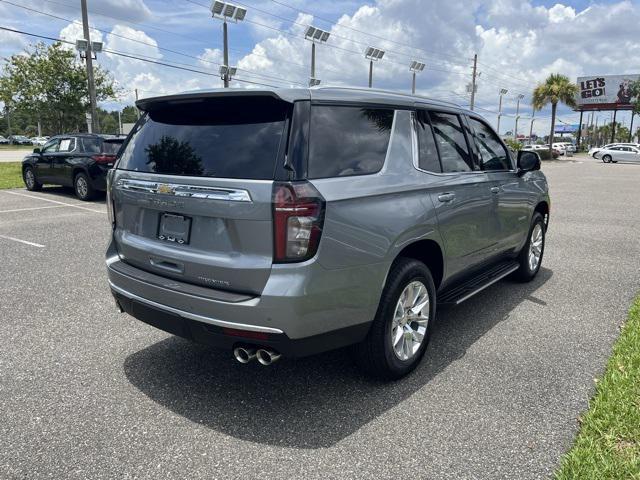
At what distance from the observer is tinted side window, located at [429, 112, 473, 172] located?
3.97m

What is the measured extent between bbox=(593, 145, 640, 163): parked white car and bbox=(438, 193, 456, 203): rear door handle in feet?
159

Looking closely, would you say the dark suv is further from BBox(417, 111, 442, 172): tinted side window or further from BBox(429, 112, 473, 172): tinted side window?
BBox(417, 111, 442, 172): tinted side window

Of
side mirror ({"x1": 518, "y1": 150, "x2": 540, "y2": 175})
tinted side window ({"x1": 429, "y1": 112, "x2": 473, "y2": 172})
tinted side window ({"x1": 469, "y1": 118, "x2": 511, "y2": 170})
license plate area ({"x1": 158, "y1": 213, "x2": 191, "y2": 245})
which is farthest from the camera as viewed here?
side mirror ({"x1": 518, "y1": 150, "x2": 540, "y2": 175})

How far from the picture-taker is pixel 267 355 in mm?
2844

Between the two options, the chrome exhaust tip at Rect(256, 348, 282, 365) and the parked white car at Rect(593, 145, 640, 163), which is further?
the parked white car at Rect(593, 145, 640, 163)

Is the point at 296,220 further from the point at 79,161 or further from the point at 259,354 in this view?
the point at 79,161

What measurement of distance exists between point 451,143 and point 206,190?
7.24 feet

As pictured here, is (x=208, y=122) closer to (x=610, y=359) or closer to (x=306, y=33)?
(x=610, y=359)

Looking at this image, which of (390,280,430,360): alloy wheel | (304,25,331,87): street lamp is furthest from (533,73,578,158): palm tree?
(390,280,430,360): alloy wheel

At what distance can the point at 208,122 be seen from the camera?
309 cm

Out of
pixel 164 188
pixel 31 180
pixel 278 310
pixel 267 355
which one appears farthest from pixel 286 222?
pixel 31 180

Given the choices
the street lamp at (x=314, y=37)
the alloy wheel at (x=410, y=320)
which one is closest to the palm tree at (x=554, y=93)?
the street lamp at (x=314, y=37)

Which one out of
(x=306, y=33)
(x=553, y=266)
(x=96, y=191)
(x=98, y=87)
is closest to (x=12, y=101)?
(x=98, y=87)

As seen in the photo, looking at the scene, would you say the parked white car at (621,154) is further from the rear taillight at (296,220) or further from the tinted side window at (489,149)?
the rear taillight at (296,220)
